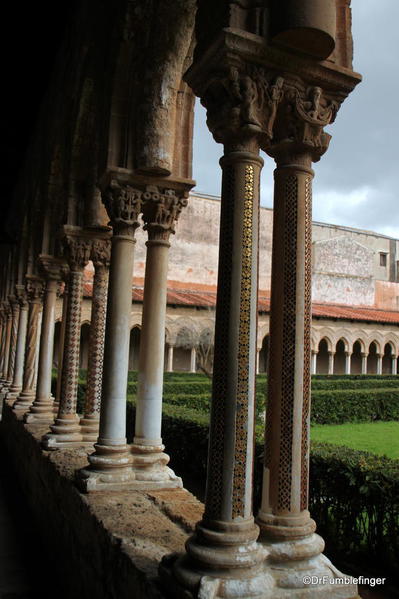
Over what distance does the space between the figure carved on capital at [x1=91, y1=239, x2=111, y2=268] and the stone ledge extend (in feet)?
7.61

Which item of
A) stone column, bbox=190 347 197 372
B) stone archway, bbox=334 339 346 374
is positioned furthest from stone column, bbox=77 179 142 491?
stone archway, bbox=334 339 346 374

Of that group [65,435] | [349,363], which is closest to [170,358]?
[349,363]

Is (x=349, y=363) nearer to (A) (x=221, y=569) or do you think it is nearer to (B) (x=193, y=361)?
(B) (x=193, y=361)

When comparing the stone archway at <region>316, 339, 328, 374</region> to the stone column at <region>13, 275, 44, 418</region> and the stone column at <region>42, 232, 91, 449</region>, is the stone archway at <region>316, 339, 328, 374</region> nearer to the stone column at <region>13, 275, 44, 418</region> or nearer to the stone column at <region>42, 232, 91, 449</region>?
the stone column at <region>13, 275, 44, 418</region>

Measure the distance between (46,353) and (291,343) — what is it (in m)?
6.81

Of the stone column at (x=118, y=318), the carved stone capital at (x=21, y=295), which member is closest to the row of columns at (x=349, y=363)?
the carved stone capital at (x=21, y=295)

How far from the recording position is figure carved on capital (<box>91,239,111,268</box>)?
7.23 m

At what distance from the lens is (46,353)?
9.05 meters

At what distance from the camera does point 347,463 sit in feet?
17.1

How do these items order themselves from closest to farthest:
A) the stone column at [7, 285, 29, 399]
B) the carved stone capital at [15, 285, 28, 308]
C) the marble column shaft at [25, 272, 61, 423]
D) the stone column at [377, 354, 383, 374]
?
1. the marble column shaft at [25, 272, 61, 423]
2. the carved stone capital at [15, 285, 28, 308]
3. the stone column at [7, 285, 29, 399]
4. the stone column at [377, 354, 383, 374]

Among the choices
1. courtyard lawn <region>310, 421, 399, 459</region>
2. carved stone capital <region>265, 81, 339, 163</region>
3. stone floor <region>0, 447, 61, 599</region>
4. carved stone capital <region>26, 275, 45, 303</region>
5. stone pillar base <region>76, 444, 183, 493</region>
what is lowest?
stone floor <region>0, 447, 61, 599</region>

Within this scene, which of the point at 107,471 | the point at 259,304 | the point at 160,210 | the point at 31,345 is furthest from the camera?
the point at 259,304

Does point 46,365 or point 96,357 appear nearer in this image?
point 96,357

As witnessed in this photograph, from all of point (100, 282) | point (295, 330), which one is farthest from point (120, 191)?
point (295, 330)
